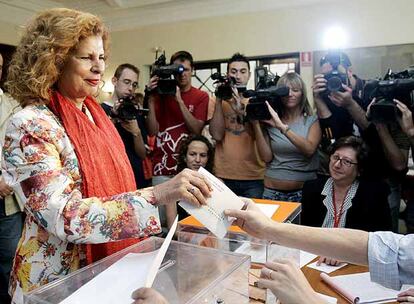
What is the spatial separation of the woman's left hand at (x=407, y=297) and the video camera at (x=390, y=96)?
1.30m

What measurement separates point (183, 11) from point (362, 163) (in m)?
3.41

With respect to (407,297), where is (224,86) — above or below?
above

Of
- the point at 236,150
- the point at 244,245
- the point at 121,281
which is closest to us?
the point at 121,281

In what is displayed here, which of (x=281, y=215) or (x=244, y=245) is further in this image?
(x=281, y=215)

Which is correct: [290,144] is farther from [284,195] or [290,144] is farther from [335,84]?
[335,84]

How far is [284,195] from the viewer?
2.29 meters

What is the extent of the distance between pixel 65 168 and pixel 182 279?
369mm

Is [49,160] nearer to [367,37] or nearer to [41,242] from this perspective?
[41,242]

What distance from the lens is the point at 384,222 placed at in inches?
73.1

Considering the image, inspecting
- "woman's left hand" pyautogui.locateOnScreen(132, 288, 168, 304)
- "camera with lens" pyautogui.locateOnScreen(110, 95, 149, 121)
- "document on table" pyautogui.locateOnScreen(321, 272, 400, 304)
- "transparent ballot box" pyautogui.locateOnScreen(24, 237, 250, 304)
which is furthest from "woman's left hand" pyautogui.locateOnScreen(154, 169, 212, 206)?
"camera with lens" pyautogui.locateOnScreen(110, 95, 149, 121)

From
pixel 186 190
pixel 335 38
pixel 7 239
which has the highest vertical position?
pixel 335 38

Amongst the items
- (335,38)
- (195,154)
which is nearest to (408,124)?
(195,154)

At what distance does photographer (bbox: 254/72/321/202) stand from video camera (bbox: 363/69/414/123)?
39cm

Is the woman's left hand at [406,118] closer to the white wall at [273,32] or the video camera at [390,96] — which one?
the video camera at [390,96]
